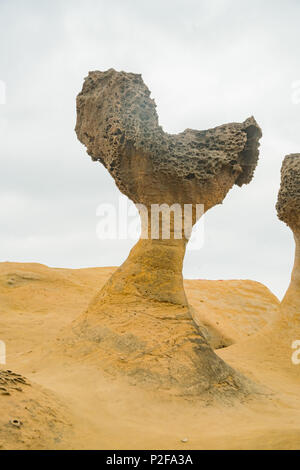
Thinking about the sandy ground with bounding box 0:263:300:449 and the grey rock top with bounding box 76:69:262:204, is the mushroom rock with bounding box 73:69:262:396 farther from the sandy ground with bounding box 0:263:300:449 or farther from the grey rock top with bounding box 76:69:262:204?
the sandy ground with bounding box 0:263:300:449

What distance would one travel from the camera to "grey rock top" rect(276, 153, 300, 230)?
24.2 ft

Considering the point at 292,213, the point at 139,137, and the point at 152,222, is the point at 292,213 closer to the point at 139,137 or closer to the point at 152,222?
the point at 152,222

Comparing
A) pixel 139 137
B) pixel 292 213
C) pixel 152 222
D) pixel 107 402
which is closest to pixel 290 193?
pixel 292 213

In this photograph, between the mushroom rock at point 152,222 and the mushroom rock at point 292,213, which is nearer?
the mushroom rock at point 152,222

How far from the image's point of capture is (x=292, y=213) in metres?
7.48

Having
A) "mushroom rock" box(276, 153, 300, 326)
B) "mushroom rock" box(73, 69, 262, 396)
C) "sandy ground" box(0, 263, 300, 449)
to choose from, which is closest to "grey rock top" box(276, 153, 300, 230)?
"mushroom rock" box(276, 153, 300, 326)

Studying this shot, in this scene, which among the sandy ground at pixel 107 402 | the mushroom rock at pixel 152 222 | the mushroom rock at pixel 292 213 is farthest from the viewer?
the mushroom rock at pixel 292 213

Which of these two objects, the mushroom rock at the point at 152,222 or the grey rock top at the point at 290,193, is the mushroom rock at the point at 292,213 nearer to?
the grey rock top at the point at 290,193

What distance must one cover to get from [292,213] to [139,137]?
3.29 meters

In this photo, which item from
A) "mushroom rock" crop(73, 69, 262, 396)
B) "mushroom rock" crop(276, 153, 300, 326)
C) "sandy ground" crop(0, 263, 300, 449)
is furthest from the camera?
"mushroom rock" crop(276, 153, 300, 326)

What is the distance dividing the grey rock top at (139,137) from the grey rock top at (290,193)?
143 cm

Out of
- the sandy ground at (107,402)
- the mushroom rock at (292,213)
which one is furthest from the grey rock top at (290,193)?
the sandy ground at (107,402)

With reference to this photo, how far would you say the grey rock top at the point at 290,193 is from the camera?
24.2 feet
